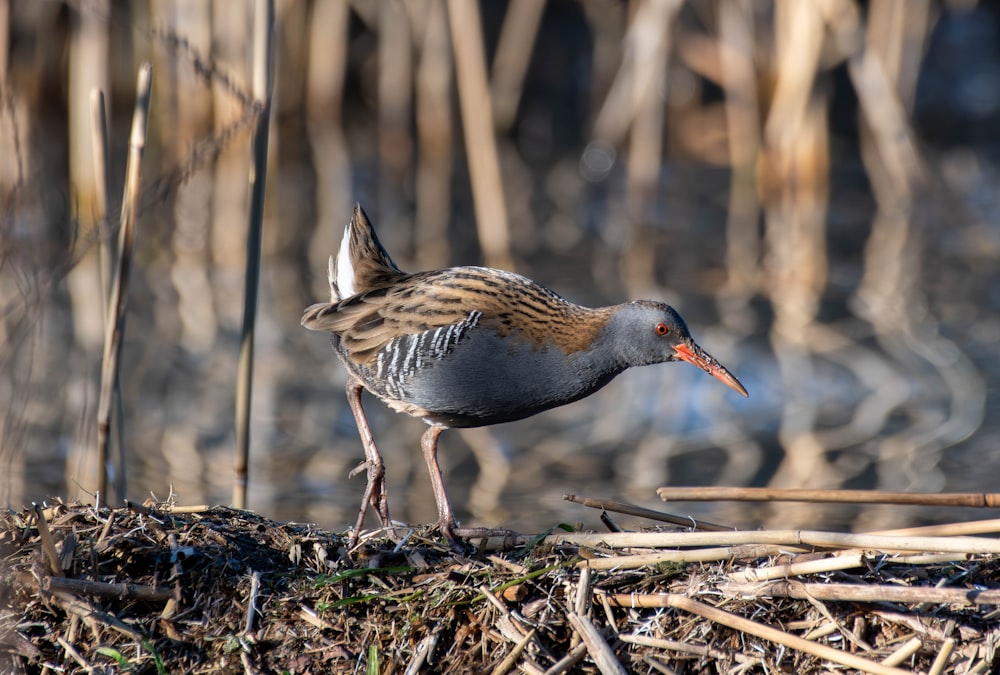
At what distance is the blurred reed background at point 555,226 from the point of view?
671 cm

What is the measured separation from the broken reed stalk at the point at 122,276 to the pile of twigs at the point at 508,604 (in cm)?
77

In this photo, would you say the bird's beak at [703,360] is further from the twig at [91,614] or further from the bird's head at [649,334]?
the twig at [91,614]

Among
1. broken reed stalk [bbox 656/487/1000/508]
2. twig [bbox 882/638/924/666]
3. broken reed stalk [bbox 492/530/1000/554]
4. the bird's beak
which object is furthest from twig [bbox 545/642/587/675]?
the bird's beak

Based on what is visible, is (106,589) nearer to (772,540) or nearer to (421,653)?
(421,653)

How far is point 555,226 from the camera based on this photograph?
11.8 meters

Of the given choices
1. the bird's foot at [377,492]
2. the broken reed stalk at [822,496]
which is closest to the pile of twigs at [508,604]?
the broken reed stalk at [822,496]

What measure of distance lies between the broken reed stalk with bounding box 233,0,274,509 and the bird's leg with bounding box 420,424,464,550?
28.4 inches

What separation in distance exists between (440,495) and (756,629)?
1.42 meters

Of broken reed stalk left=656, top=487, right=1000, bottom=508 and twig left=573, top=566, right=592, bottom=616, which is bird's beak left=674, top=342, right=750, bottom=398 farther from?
twig left=573, top=566, right=592, bottom=616

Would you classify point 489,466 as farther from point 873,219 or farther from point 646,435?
point 873,219

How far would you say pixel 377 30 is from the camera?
13.1 m

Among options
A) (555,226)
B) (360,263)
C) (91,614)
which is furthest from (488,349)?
(555,226)

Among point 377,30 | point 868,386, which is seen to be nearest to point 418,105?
point 377,30

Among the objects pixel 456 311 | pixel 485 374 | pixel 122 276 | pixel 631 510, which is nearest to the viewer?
pixel 631 510
